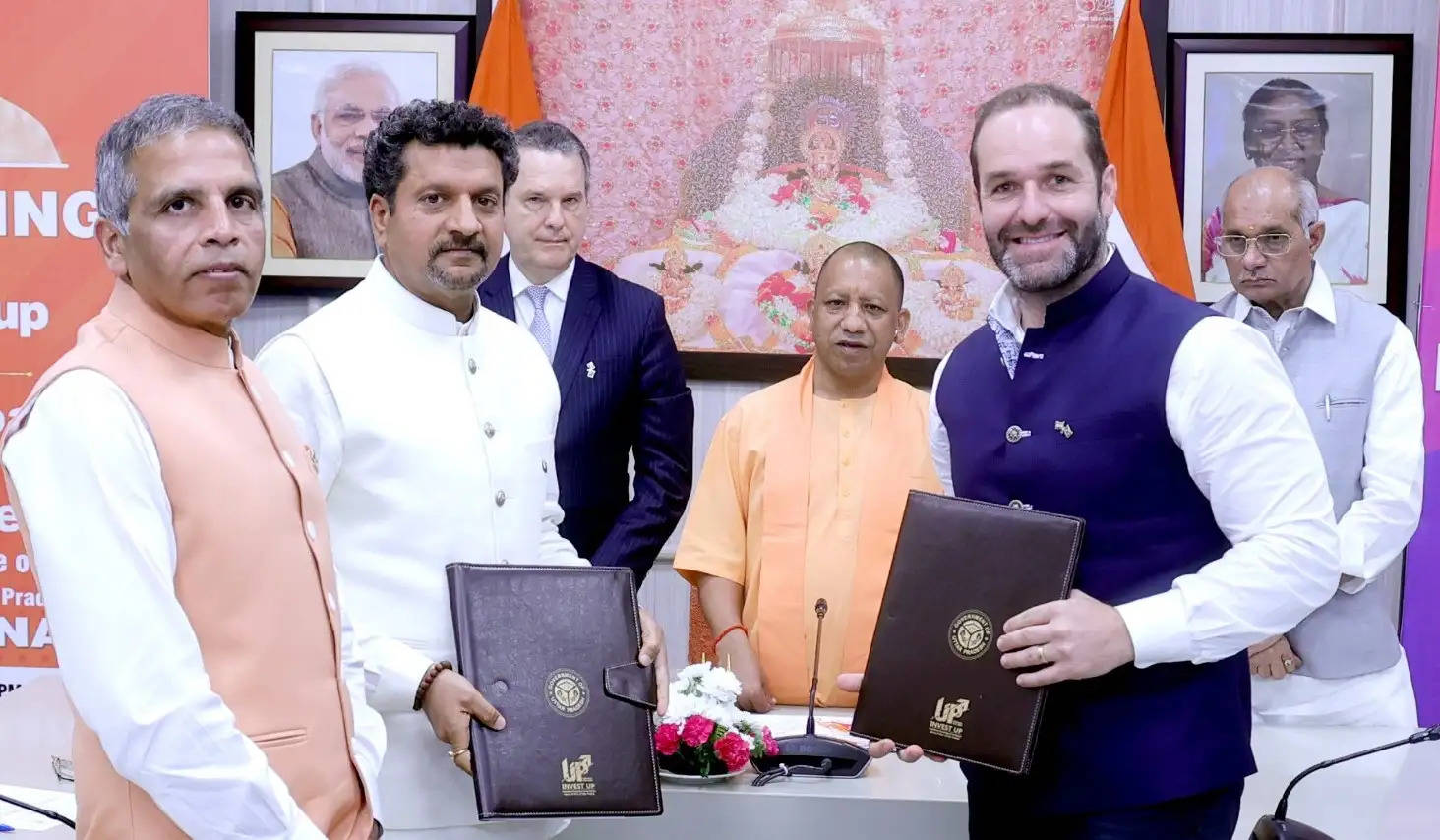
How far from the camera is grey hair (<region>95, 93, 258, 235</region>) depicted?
5.07ft

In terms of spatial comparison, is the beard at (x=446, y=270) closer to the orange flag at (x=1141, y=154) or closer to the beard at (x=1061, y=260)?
the beard at (x=1061, y=260)

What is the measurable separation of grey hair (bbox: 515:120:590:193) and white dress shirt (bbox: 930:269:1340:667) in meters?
1.89

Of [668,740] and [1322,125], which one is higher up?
[1322,125]

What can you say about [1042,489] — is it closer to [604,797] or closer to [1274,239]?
[604,797]

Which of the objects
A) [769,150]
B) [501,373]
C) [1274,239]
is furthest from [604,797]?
[769,150]

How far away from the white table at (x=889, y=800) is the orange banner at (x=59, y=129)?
1.65m

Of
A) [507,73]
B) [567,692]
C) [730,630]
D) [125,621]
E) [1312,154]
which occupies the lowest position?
[730,630]

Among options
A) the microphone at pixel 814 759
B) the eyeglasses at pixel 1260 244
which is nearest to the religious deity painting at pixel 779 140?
the eyeglasses at pixel 1260 244

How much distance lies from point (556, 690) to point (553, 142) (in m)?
1.68

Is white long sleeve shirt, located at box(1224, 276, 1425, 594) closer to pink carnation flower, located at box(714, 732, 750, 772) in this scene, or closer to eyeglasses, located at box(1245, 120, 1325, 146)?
eyeglasses, located at box(1245, 120, 1325, 146)

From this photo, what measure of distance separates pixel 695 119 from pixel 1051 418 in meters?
2.80

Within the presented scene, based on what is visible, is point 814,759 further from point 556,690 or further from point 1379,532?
point 1379,532

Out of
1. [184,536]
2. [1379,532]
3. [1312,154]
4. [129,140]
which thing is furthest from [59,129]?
[1312,154]

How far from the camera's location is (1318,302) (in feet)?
10.9
